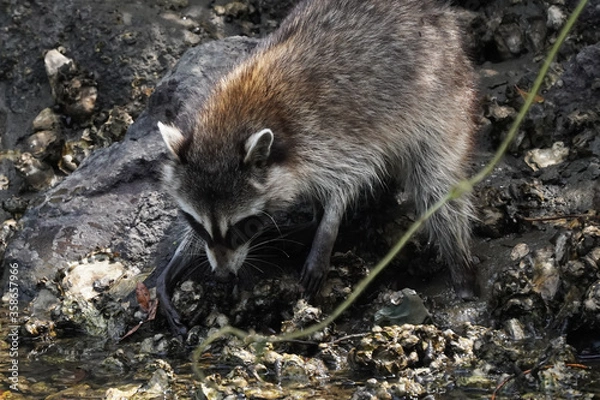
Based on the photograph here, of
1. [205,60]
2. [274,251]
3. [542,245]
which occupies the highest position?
[205,60]

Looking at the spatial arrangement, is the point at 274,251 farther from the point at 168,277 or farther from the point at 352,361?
A: the point at 352,361

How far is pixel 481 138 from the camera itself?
6754 mm

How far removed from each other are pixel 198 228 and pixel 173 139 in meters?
0.54

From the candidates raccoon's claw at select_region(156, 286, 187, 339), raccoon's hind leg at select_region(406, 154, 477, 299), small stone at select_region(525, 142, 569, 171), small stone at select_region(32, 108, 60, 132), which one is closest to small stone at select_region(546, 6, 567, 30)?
small stone at select_region(525, 142, 569, 171)

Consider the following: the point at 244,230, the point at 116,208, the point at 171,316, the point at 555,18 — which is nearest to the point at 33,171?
the point at 116,208

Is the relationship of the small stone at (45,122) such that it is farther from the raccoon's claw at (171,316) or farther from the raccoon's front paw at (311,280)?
→ the raccoon's front paw at (311,280)

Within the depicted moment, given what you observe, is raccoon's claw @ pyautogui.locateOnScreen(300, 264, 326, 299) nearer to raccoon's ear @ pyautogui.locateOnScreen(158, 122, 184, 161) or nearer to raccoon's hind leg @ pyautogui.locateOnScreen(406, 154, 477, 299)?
raccoon's hind leg @ pyautogui.locateOnScreen(406, 154, 477, 299)

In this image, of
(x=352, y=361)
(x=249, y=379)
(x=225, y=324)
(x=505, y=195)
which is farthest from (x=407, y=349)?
(x=505, y=195)

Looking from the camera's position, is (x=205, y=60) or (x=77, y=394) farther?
(x=205, y=60)

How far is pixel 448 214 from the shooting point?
18.4ft

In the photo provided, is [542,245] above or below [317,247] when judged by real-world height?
below

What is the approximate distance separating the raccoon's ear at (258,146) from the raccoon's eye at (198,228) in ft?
1.49

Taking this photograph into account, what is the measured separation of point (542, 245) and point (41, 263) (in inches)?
130

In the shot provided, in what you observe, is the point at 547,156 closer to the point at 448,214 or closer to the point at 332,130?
the point at 448,214
